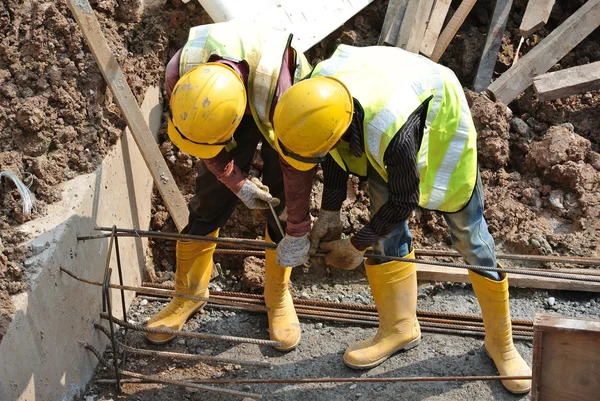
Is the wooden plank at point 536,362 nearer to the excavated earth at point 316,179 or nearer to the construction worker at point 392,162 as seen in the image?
the construction worker at point 392,162

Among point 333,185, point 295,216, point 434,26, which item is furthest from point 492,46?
point 295,216

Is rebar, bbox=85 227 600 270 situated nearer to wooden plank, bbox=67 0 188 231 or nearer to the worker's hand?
the worker's hand

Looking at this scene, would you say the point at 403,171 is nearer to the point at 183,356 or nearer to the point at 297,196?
the point at 297,196

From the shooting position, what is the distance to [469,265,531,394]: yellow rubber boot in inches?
175

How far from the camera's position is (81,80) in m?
5.03

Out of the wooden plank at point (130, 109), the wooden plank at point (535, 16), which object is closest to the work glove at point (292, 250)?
the wooden plank at point (130, 109)

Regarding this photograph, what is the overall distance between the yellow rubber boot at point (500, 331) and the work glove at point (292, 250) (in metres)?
1.03

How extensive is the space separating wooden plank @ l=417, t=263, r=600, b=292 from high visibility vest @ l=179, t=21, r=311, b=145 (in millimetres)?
1986

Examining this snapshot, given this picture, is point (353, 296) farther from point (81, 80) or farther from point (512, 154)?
point (81, 80)

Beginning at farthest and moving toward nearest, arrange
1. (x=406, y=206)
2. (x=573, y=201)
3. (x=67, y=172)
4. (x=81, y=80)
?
1. (x=573, y=201)
2. (x=81, y=80)
3. (x=67, y=172)
4. (x=406, y=206)

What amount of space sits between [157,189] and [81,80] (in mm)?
1030

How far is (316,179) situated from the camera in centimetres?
577

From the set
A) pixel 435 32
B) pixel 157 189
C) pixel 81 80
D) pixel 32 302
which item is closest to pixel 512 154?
pixel 435 32

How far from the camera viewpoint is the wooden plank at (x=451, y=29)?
614 cm
